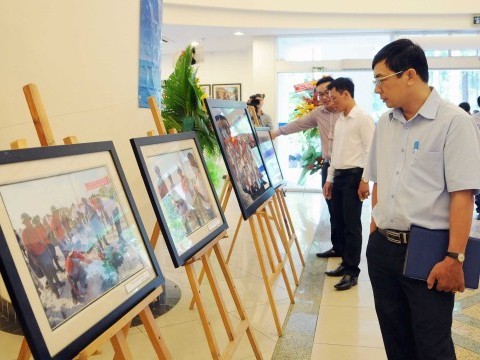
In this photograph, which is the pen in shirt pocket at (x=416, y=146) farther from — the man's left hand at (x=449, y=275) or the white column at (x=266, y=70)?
the white column at (x=266, y=70)

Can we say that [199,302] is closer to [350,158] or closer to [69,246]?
[69,246]

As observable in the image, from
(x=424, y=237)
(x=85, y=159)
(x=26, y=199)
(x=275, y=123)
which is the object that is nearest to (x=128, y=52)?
(x=85, y=159)

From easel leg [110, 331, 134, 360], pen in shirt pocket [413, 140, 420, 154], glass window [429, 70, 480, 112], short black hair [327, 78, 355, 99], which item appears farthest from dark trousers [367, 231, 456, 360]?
glass window [429, 70, 480, 112]

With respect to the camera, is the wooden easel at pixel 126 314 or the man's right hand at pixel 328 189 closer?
the wooden easel at pixel 126 314

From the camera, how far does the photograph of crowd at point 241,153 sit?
2.57 m

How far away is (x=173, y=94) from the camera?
3.60 m

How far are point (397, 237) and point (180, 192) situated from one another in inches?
37.3

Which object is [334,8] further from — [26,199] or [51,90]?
[26,199]

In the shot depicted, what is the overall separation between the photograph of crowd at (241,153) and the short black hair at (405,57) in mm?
1072

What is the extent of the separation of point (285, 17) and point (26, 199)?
730 centimetres

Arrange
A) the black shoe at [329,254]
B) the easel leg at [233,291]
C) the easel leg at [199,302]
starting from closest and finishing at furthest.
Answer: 1. the easel leg at [199,302]
2. the easel leg at [233,291]
3. the black shoe at [329,254]

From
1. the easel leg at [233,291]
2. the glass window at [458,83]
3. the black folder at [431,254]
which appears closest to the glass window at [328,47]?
the glass window at [458,83]

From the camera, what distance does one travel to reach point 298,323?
3023 mm

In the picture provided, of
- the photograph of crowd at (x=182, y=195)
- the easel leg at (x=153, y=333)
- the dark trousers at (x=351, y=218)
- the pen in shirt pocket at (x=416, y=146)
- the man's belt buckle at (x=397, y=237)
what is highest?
the pen in shirt pocket at (x=416, y=146)
